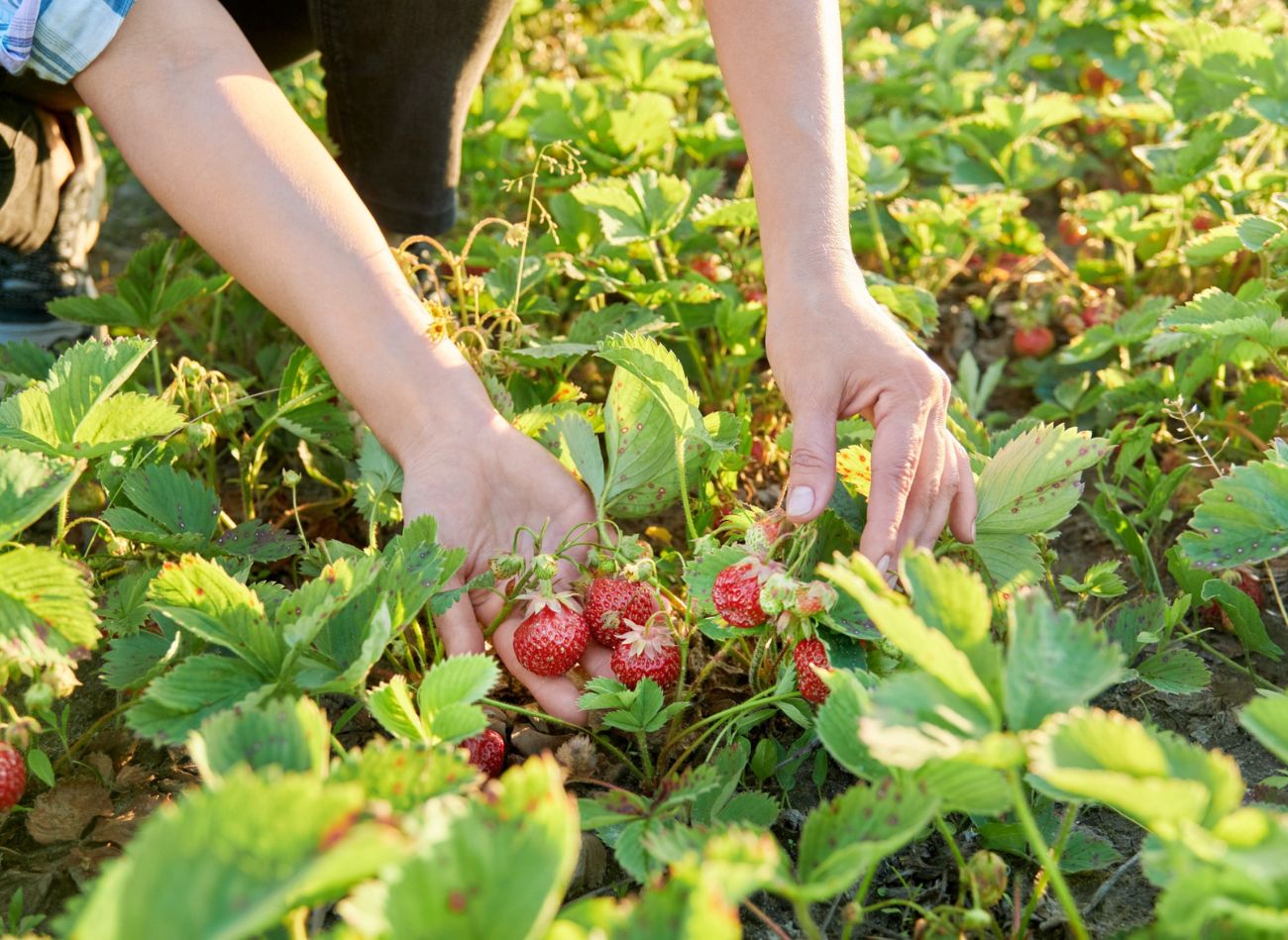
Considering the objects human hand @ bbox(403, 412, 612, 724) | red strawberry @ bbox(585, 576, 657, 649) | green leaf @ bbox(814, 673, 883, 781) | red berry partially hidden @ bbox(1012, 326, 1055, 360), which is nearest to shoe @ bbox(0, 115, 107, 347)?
human hand @ bbox(403, 412, 612, 724)

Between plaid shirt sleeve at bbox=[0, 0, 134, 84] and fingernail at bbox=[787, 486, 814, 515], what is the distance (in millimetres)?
920

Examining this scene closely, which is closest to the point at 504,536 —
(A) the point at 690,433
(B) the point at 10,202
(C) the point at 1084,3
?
(A) the point at 690,433

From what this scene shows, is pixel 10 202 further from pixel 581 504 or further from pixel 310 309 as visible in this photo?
pixel 581 504

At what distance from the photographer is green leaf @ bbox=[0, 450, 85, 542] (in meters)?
0.91

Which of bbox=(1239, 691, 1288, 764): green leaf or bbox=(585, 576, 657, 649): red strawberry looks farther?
bbox=(585, 576, 657, 649): red strawberry

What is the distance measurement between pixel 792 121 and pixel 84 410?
0.84m

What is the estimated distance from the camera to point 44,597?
910 mm

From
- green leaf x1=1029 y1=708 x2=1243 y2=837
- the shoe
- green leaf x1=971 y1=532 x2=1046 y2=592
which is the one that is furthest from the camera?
the shoe

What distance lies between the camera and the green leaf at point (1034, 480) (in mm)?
1174

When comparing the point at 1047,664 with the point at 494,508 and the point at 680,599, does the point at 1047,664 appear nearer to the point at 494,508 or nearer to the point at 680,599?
the point at 680,599

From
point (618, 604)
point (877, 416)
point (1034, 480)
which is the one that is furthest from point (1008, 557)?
point (618, 604)

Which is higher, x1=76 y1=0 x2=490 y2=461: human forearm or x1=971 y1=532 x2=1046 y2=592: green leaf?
x1=76 y1=0 x2=490 y2=461: human forearm

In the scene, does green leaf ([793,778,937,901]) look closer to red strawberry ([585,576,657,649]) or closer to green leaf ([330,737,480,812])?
green leaf ([330,737,480,812])

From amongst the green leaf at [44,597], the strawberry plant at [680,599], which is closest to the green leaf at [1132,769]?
the strawberry plant at [680,599]
